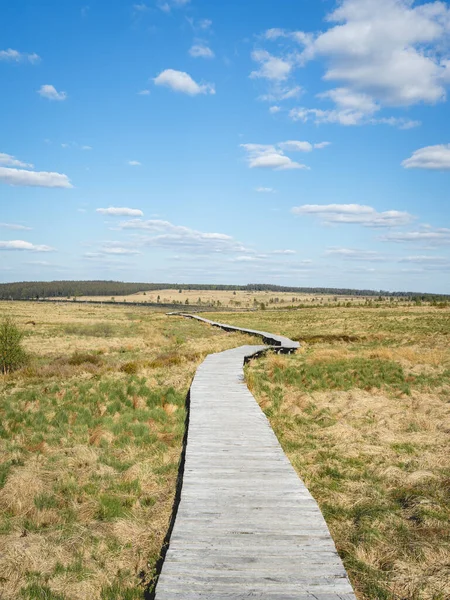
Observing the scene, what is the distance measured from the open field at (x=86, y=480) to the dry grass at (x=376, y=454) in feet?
9.56

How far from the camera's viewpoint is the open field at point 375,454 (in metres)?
5.41

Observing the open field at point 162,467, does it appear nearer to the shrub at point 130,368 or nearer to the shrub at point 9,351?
the shrub at point 130,368

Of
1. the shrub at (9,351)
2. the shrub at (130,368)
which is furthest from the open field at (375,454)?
the shrub at (9,351)

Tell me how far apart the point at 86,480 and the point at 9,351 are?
1529 cm

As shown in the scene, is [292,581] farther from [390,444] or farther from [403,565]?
[390,444]

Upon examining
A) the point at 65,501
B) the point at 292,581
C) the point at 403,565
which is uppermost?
the point at 292,581

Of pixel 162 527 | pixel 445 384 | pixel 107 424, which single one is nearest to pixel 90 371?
pixel 107 424

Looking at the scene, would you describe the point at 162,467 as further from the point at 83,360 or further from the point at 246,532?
the point at 83,360

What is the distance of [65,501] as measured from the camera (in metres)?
7.54

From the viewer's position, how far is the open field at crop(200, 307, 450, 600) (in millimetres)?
5406

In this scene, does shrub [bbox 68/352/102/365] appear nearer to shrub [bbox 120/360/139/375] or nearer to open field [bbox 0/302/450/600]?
open field [bbox 0/302/450/600]

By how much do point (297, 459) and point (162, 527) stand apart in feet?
12.3

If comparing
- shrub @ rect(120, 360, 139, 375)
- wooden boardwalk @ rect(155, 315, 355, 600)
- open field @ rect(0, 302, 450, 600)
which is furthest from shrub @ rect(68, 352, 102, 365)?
wooden boardwalk @ rect(155, 315, 355, 600)

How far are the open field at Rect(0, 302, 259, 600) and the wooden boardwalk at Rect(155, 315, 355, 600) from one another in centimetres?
73
